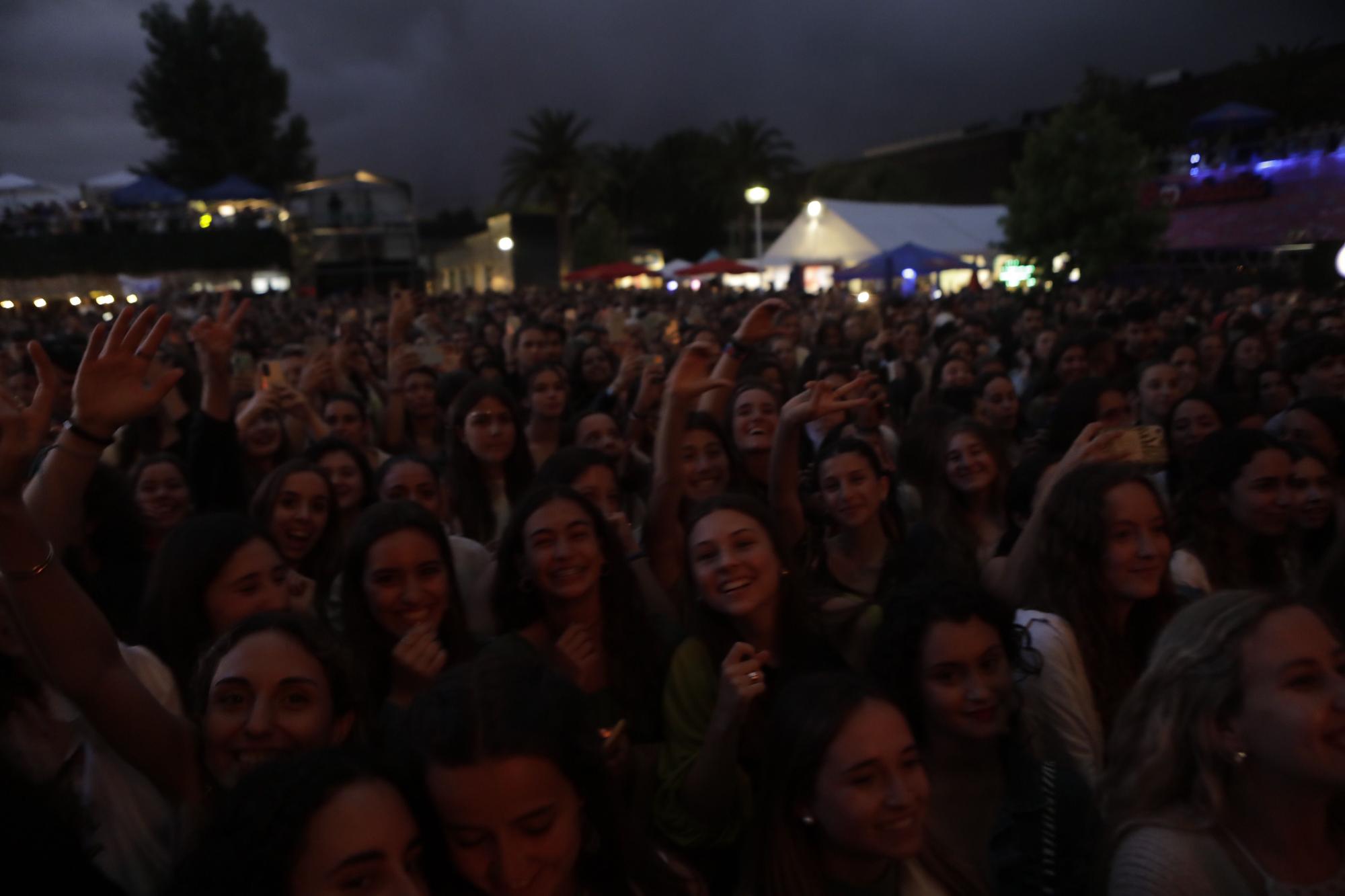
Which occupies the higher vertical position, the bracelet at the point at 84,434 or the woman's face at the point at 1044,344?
the woman's face at the point at 1044,344

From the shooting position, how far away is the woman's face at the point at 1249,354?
748 cm

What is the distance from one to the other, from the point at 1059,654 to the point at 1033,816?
2.17 ft

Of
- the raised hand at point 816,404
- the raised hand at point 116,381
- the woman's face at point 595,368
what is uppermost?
the woman's face at point 595,368

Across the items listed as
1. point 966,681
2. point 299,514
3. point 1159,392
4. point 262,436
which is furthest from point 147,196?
point 966,681

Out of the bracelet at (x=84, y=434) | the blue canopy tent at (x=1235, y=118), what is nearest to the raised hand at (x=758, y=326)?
the bracelet at (x=84, y=434)

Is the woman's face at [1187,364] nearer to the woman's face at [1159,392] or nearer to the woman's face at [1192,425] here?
the woman's face at [1159,392]

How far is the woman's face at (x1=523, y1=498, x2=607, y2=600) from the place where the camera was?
311cm

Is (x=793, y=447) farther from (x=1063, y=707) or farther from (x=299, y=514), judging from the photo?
(x=299, y=514)

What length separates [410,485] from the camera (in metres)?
4.17

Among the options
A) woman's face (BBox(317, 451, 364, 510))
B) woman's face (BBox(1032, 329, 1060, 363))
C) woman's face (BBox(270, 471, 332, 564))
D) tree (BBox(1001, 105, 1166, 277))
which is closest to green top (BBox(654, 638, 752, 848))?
woman's face (BBox(270, 471, 332, 564))

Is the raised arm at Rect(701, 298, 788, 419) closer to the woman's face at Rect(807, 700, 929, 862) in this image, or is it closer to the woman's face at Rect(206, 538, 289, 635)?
the woman's face at Rect(206, 538, 289, 635)

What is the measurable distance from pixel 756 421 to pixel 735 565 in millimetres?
2038

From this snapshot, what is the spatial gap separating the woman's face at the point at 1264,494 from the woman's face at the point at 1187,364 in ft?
10.3

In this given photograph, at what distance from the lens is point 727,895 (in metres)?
2.53
